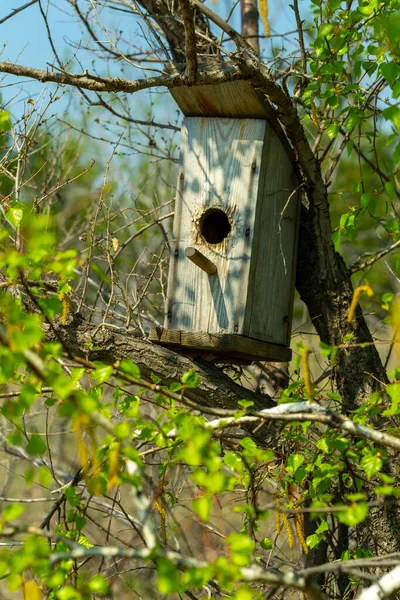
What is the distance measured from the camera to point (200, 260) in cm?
328

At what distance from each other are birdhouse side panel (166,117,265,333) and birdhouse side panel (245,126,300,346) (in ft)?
0.18

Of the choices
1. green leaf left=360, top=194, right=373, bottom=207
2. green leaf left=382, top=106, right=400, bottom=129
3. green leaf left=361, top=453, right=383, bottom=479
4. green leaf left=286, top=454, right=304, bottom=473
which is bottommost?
green leaf left=286, top=454, right=304, bottom=473

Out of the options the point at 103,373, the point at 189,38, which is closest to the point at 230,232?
the point at 189,38

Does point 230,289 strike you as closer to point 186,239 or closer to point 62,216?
point 186,239

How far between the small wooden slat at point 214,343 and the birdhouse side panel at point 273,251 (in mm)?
73

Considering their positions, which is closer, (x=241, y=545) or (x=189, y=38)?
(x=241, y=545)

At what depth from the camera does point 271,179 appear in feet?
11.8

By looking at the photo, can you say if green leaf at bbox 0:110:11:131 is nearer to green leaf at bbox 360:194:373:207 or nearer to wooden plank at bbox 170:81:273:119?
wooden plank at bbox 170:81:273:119

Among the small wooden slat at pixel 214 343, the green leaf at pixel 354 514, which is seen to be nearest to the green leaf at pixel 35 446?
the green leaf at pixel 354 514

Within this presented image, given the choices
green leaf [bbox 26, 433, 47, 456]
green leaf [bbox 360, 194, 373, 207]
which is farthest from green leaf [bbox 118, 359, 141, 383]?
green leaf [bbox 360, 194, 373, 207]

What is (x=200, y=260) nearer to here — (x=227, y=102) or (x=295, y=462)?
(x=227, y=102)

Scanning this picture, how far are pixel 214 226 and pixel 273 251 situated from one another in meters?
0.32

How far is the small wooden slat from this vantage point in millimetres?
3232

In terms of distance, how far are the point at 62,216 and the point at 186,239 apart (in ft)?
12.6
